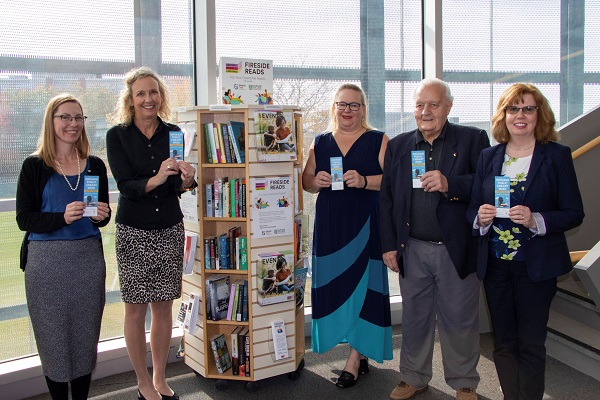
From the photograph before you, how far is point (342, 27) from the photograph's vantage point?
15.6 feet

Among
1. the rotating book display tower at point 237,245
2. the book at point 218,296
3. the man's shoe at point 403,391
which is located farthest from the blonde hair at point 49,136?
the man's shoe at point 403,391

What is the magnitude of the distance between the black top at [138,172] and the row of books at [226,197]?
41 centimetres

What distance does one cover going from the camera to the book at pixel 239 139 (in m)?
3.56

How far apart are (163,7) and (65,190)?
1863 mm

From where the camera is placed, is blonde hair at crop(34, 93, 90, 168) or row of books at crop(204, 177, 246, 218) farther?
row of books at crop(204, 177, 246, 218)

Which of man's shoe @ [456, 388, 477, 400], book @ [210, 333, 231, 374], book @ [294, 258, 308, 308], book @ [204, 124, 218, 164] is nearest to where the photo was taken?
man's shoe @ [456, 388, 477, 400]

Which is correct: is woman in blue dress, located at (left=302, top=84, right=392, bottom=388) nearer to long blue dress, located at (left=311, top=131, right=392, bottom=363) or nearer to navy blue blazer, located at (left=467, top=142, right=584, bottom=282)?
long blue dress, located at (left=311, top=131, right=392, bottom=363)

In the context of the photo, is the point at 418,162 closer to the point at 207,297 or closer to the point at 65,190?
the point at 207,297

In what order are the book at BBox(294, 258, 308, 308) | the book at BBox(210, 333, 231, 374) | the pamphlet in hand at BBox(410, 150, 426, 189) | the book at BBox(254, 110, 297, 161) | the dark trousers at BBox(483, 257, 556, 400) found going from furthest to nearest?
the book at BBox(294, 258, 308, 308) → the book at BBox(210, 333, 231, 374) → the book at BBox(254, 110, 297, 161) → the pamphlet in hand at BBox(410, 150, 426, 189) → the dark trousers at BBox(483, 257, 556, 400)

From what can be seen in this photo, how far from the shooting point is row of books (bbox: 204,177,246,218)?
357 centimetres

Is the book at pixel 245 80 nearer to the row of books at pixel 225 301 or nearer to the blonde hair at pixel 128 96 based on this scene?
the blonde hair at pixel 128 96

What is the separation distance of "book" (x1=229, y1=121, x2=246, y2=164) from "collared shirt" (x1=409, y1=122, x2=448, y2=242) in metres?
1.08

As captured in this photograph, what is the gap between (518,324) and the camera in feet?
9.32

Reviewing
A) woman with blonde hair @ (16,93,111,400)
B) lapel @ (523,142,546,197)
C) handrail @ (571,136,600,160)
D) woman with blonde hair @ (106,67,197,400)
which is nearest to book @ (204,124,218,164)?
woman with blonde hair @ (106,67,197,400)
